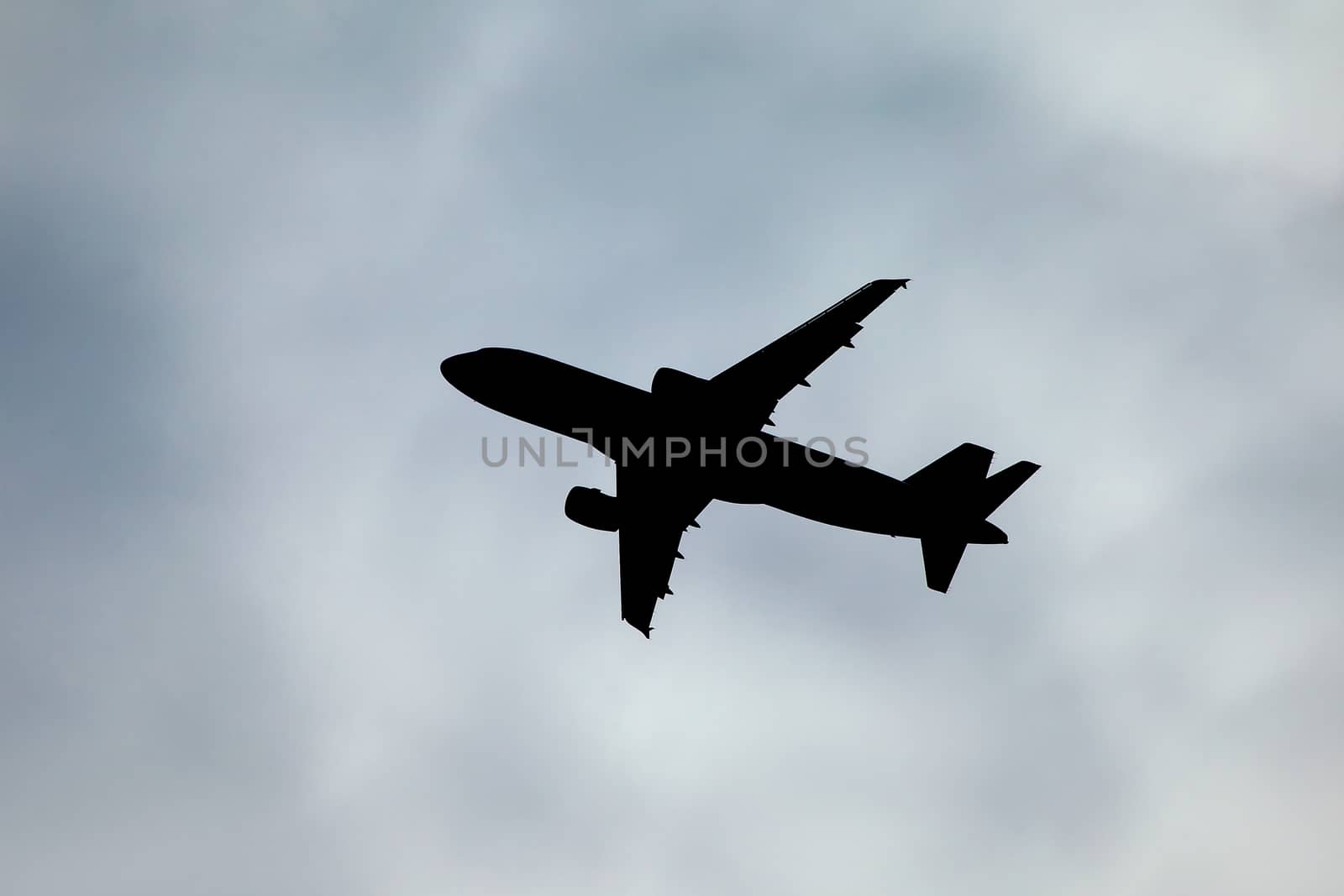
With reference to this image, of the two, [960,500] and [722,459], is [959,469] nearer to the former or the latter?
[960,500]

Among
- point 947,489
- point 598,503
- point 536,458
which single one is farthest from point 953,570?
point 536,458

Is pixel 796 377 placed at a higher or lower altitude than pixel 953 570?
higher

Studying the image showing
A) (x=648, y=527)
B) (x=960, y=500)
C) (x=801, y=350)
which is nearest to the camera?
(x=801, y=350)

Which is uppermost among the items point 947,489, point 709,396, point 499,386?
point 499,386

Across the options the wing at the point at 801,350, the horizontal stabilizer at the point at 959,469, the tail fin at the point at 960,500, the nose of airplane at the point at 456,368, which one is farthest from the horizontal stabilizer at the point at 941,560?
the nose of airplane at the point at 456,368

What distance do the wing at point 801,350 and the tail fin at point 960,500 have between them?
7870 millimetres

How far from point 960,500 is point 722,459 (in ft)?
36.3

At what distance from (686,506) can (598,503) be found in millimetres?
4215

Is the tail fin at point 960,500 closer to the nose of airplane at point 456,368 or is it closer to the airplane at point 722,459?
the airplane at point 722,459

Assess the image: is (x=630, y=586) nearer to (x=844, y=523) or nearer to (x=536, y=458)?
(x=536, y=458)

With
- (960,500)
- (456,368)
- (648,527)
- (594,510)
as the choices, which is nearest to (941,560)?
(960,500)

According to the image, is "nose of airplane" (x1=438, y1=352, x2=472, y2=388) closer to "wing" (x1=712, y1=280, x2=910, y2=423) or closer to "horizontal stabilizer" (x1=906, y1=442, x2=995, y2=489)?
"wing" (x1=712, y1=280, x2=910, y2=423)

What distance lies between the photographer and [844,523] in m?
42.7

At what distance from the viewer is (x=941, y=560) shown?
4378 cm
